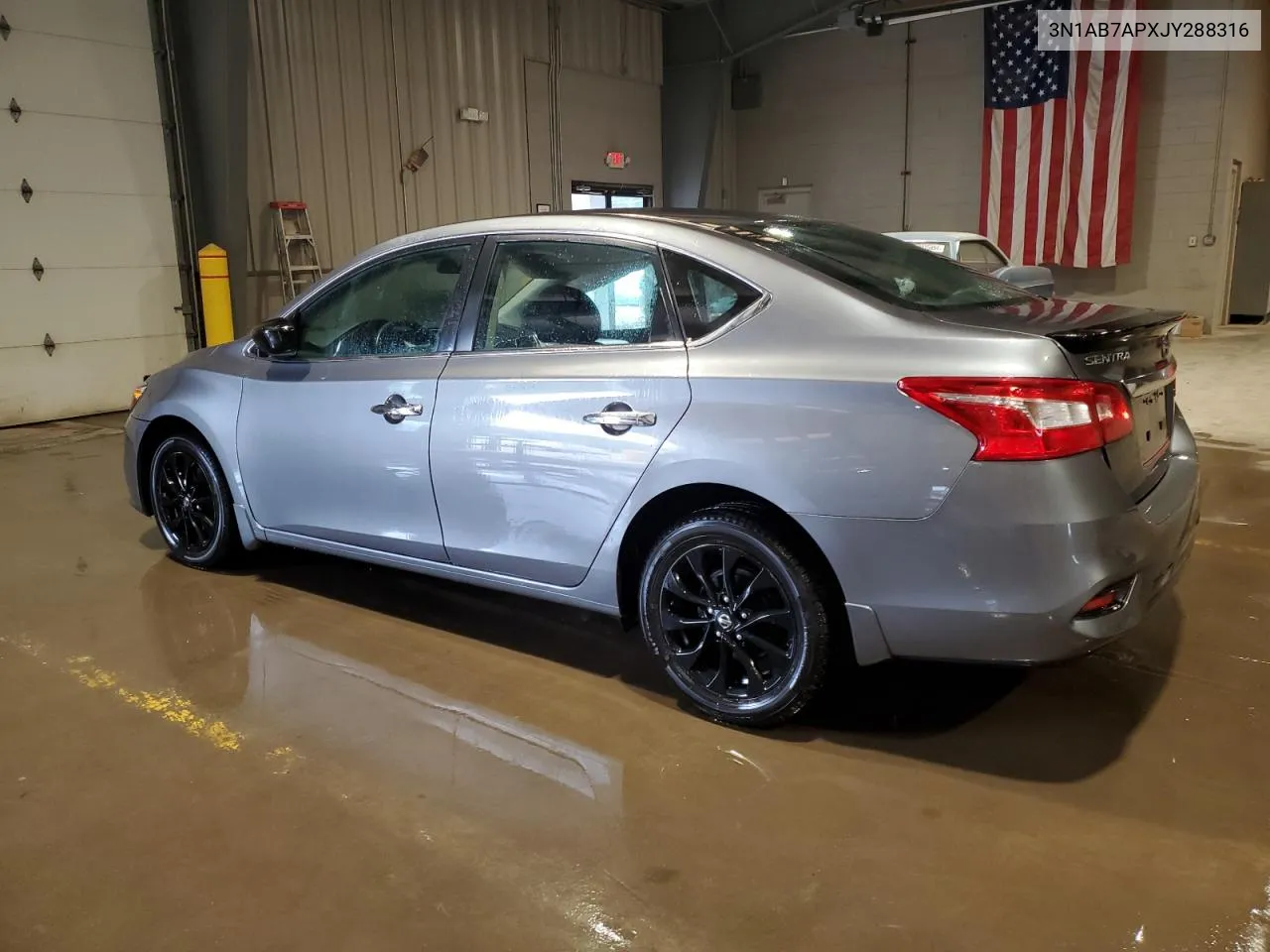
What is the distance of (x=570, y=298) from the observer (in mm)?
2975

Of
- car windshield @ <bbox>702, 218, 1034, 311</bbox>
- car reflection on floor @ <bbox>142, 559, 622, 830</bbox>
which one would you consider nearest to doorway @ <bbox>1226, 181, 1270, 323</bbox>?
car windshield @ <bbox>702, 218, 1034, 311</bbox>

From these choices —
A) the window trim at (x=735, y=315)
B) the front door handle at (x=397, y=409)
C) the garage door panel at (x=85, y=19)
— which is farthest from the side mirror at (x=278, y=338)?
the garage door panel at (x=85, y=19)

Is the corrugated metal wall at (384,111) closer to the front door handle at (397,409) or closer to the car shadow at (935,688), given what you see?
the car shadow at (935,688)

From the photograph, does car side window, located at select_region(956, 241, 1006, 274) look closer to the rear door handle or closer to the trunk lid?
the trunk lid

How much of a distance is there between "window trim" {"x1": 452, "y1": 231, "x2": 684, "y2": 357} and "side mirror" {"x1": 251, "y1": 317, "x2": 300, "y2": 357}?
84 cm

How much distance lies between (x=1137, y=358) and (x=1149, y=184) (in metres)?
12.6

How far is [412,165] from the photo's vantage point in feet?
36.2

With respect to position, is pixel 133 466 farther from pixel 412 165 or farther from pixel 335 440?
pixel 412 165

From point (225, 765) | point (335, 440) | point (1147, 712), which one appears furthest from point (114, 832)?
point (1147, 712)

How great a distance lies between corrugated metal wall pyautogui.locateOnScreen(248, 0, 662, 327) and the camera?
31.7 feet

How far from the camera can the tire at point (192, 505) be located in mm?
4012

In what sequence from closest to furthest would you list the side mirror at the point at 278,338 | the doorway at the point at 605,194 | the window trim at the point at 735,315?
the window trim at the point at 735,315 < the side mirror at the point at 278,338 < the doorway at the point at 605,194

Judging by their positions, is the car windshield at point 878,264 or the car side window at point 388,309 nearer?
the car windshield at point 878,264

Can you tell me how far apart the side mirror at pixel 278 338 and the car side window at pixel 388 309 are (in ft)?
0.11
